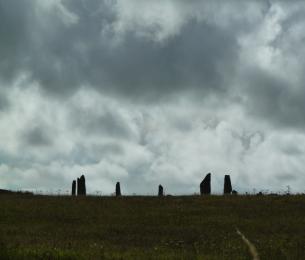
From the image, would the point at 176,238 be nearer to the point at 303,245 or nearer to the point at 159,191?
the point at 303,245

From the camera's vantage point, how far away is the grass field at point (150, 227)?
21.6m

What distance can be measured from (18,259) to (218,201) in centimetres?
2531

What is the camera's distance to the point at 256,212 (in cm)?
3728

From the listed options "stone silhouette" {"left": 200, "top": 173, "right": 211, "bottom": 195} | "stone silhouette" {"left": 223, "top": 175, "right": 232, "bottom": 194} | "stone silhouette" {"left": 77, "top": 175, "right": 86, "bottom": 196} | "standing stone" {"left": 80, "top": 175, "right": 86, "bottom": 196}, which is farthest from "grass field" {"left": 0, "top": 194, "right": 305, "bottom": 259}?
"stone silhouette" {"left": 223, "top": 175, "right": 232, "bottom": 194}

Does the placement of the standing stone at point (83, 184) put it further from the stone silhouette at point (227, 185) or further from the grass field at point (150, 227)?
the stone silhouette at point (227, 185)

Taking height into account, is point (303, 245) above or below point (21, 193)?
below

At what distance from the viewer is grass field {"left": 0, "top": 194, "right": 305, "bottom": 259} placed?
70.7 ft

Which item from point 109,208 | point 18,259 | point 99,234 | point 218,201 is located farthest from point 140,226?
point 18,259

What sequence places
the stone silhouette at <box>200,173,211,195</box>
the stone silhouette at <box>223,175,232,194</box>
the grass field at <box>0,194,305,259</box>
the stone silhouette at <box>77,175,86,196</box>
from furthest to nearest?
the stone silhouette at <box>77,175,86,196</box>, the stone silhouette at <box>200,173,211,195</box>, the stone silhouette at <box>223,175,232,194</box>, the grass field at <box>0,194,305,259</box>

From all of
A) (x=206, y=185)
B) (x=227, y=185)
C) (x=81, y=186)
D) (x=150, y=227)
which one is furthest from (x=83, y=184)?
(x=150, y=227)

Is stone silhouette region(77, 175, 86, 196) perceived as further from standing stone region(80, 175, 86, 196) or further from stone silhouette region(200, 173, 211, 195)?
stone silhouette region(200, 173, 211, 195)

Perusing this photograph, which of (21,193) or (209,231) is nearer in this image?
(209,231)

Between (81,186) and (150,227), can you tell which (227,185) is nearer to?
(81,186)

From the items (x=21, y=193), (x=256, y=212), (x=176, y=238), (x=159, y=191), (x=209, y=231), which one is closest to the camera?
(x=176, y=238)
